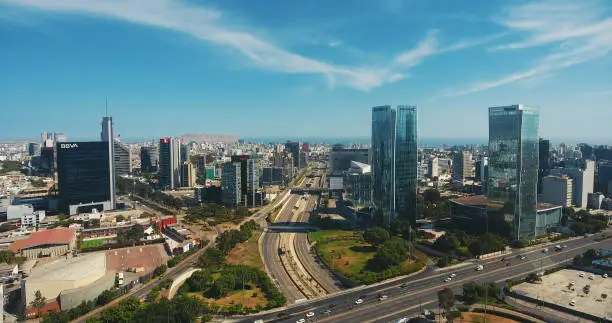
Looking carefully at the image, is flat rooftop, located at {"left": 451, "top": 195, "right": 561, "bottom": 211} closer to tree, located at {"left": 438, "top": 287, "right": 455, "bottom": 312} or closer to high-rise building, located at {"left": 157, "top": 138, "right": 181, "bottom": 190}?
tree, located at {"left": 438, "top": 287, "right": 455, "bottom": 312}

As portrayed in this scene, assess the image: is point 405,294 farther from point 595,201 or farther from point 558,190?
point 595,201

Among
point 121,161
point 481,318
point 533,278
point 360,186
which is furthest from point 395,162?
point 121,161

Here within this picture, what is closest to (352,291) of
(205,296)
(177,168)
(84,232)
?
(205,296)

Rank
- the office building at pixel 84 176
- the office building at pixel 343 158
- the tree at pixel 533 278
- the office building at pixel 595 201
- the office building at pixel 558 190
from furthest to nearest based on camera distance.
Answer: the office building at pixel 343 158 < the office building at pixel 84 176 < the office building at pixel 595 201 < the office building at pixel 558 190 < the tree at pixel 533 278

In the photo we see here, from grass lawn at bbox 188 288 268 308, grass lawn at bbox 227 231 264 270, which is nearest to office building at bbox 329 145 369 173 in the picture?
grass lawn at bbox 227 231 264 270

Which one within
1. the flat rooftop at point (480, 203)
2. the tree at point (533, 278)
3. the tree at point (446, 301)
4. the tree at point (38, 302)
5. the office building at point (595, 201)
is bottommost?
the tree at point (38, 302)

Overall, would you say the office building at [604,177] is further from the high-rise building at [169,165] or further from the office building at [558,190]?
the high-rise building at [169,165]

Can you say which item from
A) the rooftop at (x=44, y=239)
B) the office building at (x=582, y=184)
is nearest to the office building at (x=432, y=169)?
the office building at (x=582, y=184)
